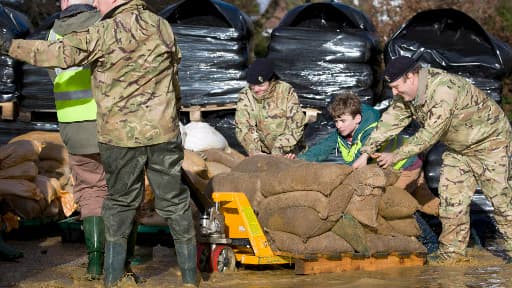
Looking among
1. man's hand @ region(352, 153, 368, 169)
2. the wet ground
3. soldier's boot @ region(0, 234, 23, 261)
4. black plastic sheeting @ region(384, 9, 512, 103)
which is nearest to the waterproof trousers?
the wet ground

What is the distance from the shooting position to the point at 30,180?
877cm

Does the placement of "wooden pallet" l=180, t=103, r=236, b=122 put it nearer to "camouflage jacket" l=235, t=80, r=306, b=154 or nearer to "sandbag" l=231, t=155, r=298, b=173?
"camouflage jacket" l=235, t=80, r=306, b=154

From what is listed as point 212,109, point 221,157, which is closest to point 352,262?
point 221,157

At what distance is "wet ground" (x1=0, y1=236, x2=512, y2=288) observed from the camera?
6621mm

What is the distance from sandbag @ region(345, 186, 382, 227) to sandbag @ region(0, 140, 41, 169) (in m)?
3.10

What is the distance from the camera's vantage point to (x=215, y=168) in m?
9.40

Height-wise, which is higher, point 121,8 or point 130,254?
point 121,8

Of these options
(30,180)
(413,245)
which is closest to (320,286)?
(413,245)

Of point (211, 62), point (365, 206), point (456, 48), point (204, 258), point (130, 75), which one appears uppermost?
point (130, 75)

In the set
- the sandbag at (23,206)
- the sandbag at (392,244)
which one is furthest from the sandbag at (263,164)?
the sandbag at (23,206)

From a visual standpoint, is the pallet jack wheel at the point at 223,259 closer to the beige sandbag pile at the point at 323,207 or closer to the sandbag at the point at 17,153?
the beige sandbag pile at the point at 323,207

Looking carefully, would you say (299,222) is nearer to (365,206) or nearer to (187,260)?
(365,206)

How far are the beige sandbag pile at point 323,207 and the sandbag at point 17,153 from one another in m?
2.32

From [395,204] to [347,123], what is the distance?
0.97 metres
